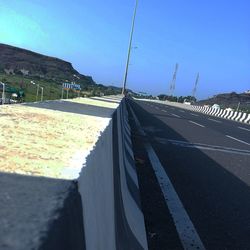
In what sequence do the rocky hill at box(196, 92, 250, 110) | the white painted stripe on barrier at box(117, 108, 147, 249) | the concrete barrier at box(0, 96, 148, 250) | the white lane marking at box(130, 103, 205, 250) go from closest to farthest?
the concrete barrier at box(0, 96, 148, 250) < the white painted stripe on barrier at box(117, 108, 147, 249) < the white lane marking at box(130, 103, 205, 250) < the rocky hill at box(196, 92, 250, 110)

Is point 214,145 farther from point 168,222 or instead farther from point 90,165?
point 90,165

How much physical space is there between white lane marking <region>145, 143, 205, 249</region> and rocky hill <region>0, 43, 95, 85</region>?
43.5m

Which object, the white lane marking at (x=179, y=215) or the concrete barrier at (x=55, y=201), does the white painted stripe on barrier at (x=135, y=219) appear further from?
the concrete barrier at (x=55, y=201)

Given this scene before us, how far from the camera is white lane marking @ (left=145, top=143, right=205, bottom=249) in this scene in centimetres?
535

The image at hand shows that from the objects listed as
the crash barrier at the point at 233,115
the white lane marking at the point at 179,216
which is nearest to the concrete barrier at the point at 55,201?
the white lane marking at the point at 179,216

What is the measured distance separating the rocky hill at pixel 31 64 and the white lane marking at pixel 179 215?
43491mm

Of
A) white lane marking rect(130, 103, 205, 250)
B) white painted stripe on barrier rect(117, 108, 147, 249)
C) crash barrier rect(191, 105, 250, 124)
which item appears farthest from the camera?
crash barrier rect(191, 105, 250, 124)

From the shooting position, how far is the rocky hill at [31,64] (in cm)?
5506

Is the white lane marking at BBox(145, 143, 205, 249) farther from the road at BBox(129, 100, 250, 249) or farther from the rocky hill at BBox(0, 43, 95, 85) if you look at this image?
the rocky hill at BBox(0, 43, 95, 85)

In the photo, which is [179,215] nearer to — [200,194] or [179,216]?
[179,216]

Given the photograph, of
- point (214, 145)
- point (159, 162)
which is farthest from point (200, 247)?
point (214, 145)

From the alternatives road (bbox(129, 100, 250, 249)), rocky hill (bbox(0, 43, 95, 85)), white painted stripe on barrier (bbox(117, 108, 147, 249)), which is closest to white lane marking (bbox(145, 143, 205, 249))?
road (bbox(129, 100, 250, 249))

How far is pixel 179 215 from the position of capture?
6.36 m

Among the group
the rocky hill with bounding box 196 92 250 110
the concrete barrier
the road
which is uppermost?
the concrete barrier
